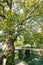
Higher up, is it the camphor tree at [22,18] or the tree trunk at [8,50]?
the camphor tree at [22,18]

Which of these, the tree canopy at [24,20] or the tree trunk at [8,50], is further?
the tree trunk at [8,50]

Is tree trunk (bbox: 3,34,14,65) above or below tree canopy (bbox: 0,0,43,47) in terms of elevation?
below

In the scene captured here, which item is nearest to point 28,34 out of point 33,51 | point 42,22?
point 42,22

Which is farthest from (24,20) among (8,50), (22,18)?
(8,50)

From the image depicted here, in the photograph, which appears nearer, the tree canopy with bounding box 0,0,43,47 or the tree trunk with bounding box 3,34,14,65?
the tree canopy with bounding box 0,0,43,47

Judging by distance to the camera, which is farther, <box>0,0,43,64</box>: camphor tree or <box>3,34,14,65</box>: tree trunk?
<box>3,34,14,65</box>: tree trunk

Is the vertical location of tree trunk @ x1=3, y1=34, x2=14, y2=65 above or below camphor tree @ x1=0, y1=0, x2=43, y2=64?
below

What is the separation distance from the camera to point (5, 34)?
765cm

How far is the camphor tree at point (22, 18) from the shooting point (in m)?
6.94

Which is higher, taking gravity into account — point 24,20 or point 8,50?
point 24,20

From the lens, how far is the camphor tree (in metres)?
6.94

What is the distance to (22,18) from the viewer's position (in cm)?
717

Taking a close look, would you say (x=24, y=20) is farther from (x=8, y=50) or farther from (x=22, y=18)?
(x=8, y=50)

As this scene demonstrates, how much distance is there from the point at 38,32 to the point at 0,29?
154cm
